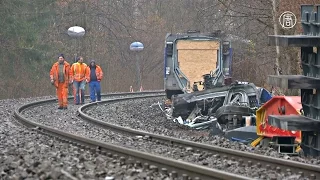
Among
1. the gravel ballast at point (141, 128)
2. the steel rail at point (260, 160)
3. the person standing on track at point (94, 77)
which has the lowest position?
the gravel ballast at point (141, 128)

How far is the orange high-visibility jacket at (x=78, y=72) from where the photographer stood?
2586 cm

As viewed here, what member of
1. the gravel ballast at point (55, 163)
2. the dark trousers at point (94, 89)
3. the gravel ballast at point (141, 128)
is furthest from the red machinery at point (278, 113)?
the dark trousers at point (94, 89)

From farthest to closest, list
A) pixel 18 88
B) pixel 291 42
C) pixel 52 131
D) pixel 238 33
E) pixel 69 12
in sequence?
1. pixel 69 12
2. pixel 18 88
3. pixel 238 33
4. pixel 52 131
5. pixel 291 42

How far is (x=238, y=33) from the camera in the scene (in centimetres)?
3559

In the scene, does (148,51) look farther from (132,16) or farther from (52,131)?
(52,131)

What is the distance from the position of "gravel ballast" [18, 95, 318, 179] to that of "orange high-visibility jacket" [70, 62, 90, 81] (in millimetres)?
1172

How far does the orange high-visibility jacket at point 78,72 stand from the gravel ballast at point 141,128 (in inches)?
46.1

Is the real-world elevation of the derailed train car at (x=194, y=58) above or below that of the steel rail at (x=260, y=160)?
above

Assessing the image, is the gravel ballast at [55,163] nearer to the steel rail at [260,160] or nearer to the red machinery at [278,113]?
the steel rail at [260,160]

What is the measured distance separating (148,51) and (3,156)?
46.3 metres

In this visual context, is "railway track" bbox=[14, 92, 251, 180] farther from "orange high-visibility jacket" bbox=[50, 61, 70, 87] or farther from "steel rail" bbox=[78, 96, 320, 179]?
"orange high-visibility jacket" bbox=[50, 61, 70, 87]

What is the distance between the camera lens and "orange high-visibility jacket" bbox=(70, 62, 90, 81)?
84.8 ft

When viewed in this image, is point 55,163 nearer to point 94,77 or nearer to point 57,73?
point 57,73

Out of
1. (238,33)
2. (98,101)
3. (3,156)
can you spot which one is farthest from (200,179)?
(238,33)
